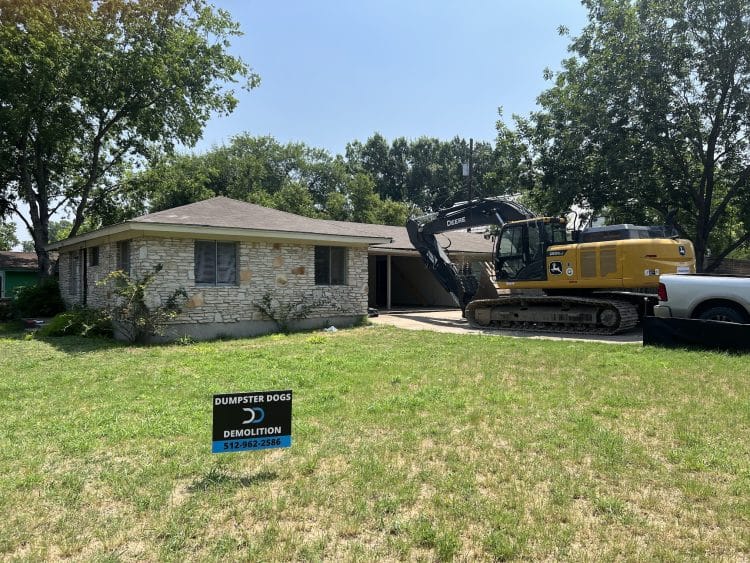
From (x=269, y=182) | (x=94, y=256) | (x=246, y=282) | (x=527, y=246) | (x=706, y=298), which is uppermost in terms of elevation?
(x=269, y=182)

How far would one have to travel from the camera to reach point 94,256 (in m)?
15.8

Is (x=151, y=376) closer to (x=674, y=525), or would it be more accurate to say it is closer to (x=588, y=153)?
(x=674, y=525)

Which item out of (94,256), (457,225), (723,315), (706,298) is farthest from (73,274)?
(723,315)

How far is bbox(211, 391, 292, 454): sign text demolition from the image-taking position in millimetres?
4008

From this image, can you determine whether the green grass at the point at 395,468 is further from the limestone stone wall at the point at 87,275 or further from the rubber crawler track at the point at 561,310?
the limestone stone wall at the point at 87,275

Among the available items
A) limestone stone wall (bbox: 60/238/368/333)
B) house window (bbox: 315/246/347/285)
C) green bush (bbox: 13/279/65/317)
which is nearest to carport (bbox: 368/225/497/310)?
house window (bbox: 315/246/347/285)

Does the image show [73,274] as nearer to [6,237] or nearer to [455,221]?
[455,221]

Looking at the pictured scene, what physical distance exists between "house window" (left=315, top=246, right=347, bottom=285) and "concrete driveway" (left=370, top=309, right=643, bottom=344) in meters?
1.94

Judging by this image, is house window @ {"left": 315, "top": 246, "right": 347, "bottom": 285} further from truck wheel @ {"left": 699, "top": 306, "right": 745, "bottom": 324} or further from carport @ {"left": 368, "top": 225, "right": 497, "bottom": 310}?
truck wheel @ {"left": 699, "top": 306, "right": 745, "bottom": 324}

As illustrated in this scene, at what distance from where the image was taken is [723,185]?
21.2 metres

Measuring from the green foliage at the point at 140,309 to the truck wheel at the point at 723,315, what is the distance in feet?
36.4

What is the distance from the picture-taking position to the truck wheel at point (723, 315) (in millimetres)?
9828

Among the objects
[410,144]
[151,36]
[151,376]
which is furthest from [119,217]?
[410,144]

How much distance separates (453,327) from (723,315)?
700cm
